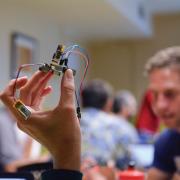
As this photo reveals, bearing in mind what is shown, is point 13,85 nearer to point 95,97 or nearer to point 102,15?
point 95,97

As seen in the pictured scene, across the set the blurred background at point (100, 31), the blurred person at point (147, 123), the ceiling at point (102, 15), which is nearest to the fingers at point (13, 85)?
the blurred background at point (100, 31)

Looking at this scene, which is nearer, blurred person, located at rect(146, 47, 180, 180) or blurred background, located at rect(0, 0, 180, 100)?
blurred person, located at rect(146, 47, 180, 180)

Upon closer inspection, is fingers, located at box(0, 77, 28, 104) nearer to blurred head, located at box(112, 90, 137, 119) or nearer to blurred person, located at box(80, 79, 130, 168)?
blurred person, located at box(80, 79, 130, 168)

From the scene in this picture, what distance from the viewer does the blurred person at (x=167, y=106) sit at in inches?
47.6

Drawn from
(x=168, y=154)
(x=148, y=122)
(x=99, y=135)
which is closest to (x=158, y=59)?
(x=168, y=154)

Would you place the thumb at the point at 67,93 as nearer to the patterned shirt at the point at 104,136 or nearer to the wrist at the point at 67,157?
the wrist at the point at 67,157

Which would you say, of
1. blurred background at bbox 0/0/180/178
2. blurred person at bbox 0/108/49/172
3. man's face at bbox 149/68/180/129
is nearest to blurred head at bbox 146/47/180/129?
man's face at bbox 149/68/180/129

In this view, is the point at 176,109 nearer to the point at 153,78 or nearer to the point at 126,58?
the point at 153,78

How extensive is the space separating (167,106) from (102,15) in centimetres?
280

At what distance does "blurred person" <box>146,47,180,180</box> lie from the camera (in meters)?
1.21

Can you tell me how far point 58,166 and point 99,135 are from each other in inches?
73.3

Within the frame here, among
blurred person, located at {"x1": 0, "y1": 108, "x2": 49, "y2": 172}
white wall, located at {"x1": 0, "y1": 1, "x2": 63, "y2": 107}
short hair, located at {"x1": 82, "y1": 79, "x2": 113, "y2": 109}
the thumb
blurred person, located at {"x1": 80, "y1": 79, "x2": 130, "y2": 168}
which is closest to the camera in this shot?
the thumb

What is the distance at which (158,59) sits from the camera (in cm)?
127

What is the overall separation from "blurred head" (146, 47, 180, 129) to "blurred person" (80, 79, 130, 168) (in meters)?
0.87
